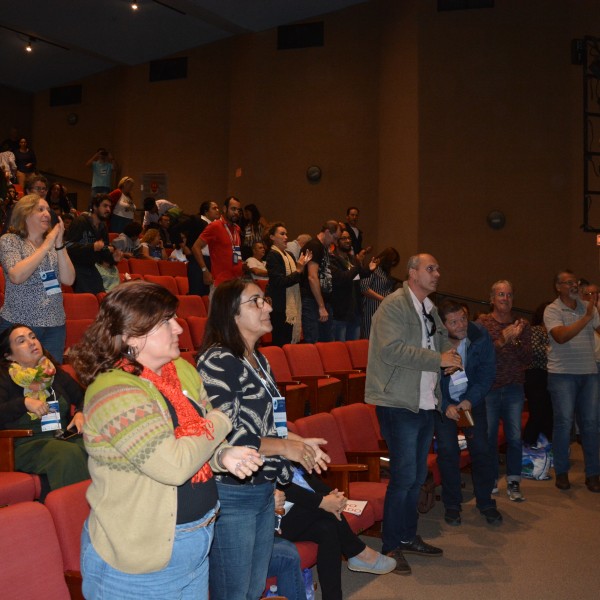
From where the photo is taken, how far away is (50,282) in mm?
3855

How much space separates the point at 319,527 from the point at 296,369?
2.70 m

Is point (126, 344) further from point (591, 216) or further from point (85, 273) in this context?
point (591, 216)

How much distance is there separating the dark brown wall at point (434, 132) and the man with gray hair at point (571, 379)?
4157 mm

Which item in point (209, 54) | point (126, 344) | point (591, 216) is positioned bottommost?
point (126, 344)

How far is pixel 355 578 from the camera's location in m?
3.53

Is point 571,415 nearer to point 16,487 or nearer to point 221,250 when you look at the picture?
point 221,250

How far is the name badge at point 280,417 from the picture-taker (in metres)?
2.38

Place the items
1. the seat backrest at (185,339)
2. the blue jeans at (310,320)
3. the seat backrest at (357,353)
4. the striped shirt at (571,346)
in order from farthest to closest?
the seat backrest at (357,353), the blue jeans at (310,320), the seat backrest at (185,339), the striped shirt at (571,346)

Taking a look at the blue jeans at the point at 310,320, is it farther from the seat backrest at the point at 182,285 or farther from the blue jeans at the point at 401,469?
the blue jeans at the point at 401,469

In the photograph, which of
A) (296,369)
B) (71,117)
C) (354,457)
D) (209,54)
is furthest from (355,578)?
(71,117)

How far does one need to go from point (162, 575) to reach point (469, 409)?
3.01 m

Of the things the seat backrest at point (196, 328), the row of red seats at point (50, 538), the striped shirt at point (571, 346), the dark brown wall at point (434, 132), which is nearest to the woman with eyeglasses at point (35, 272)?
the row of red seats at point (50, 538)

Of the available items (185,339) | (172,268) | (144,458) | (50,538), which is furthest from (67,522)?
(172,268)

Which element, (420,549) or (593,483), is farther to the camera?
(593,483)
